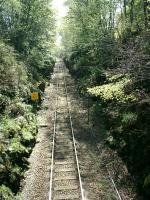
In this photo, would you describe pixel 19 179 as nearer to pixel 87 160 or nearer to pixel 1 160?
pixel 1 160

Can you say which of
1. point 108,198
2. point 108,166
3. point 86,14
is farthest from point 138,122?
point 86,14

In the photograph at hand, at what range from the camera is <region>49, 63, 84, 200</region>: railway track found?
15.0m

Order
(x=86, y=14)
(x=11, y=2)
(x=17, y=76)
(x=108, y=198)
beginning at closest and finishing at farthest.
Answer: (x=108, y=198) < (x=17, y=76) < (x=11, y=2) < (x=86, y=14)

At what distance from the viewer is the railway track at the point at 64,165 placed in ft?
49.2

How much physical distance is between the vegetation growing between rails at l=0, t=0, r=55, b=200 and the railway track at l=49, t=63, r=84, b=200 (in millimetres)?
1569

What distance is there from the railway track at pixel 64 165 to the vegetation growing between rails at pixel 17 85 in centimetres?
157

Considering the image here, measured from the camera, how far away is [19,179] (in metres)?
16.2

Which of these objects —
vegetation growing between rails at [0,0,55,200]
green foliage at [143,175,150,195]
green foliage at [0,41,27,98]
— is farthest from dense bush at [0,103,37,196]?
green foliage at [143,175,150,195]

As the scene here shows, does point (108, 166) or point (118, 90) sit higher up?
point (118, 90)

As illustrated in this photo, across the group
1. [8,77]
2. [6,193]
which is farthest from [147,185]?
[8,77]

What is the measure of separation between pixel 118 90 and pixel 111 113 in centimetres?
246

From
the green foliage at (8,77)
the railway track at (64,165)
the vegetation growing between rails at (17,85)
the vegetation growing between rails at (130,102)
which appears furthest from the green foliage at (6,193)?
the green foliage at (8,77)

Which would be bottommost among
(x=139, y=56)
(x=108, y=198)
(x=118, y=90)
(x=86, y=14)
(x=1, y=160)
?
(x=108, y=198)

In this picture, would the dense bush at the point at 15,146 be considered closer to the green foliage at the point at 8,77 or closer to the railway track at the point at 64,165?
the railway track at the point at 64,165
